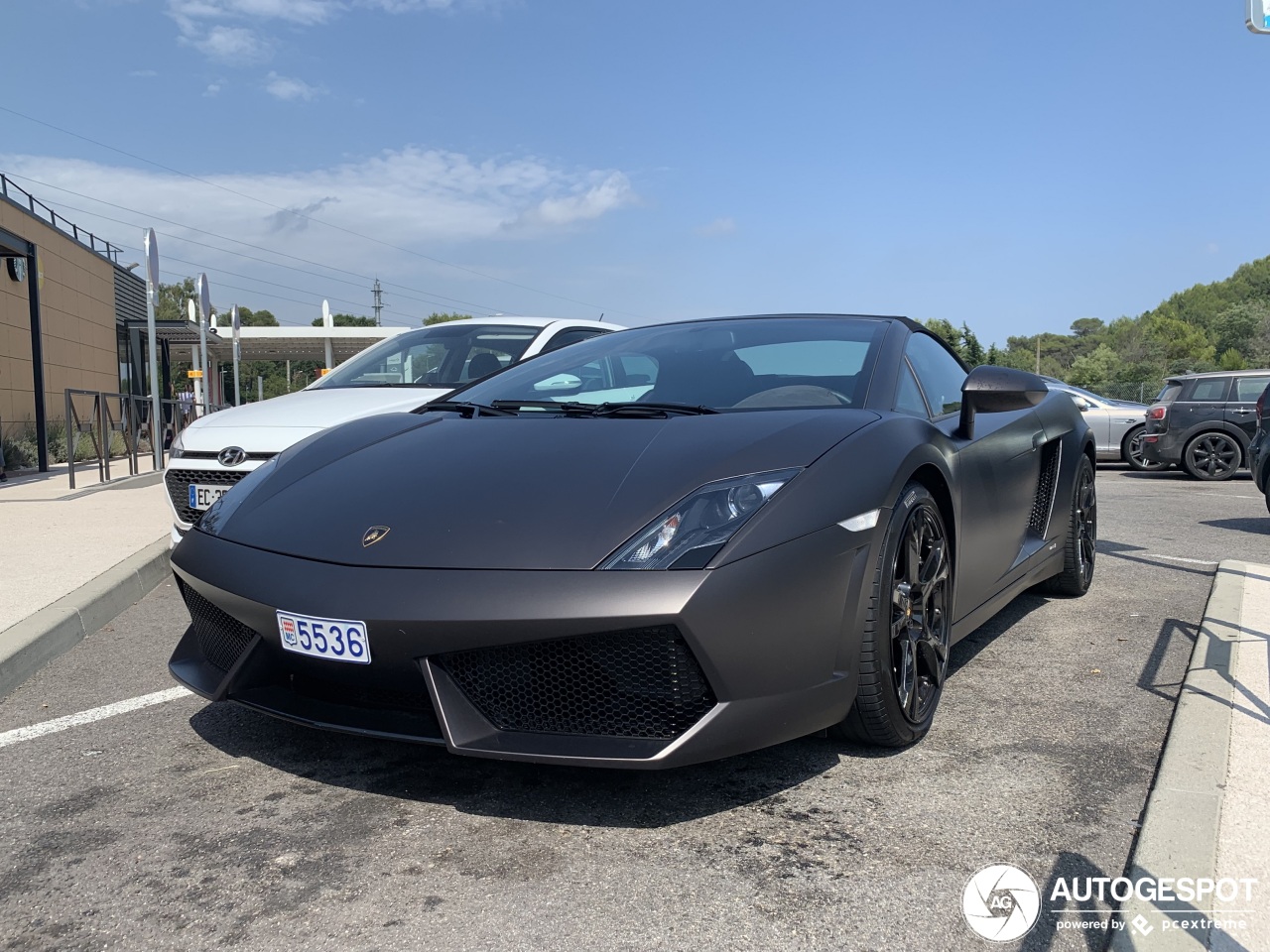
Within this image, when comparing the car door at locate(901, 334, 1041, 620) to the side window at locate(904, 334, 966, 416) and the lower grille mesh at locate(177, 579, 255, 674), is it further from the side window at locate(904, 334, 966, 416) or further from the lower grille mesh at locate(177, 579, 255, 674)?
the lower grille mesh at locate(177, 579, 255, 674)

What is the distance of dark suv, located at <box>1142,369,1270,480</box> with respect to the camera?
43.8ft

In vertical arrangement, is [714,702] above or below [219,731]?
above

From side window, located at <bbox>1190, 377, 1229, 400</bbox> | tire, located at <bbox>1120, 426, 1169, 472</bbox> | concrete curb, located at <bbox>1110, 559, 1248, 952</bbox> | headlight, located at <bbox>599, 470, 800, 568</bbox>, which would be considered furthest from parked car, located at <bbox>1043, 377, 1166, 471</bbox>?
headlight, located at <bbox>599, 470, 800, 568</bbox>

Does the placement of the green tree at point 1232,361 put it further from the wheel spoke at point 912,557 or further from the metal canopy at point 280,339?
the wheel spoke at point 912,557

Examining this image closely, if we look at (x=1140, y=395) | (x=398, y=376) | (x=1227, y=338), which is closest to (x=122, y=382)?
(x=398, y=376)

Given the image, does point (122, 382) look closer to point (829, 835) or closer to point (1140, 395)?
point (829, 835)

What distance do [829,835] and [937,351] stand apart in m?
2.22

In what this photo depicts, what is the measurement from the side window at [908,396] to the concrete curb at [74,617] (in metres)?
3.14

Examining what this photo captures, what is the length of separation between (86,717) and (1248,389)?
14.1 m

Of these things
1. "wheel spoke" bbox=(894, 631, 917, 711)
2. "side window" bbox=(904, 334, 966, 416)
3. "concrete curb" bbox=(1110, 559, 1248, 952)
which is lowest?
"concrete curb" bbox=(1110, 559, 1248, 952)

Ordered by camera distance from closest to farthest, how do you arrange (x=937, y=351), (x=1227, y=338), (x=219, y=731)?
(x=219, y=731), (x=937, y=351), (x=1227, y=338)

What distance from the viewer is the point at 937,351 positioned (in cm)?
402

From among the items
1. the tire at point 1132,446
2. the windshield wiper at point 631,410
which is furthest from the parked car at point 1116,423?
the windshield wiper at point 631,410

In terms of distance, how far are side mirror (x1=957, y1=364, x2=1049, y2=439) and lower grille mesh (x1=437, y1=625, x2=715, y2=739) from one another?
5.34 ft
